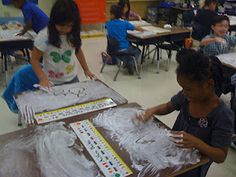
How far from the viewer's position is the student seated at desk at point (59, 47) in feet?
5.73

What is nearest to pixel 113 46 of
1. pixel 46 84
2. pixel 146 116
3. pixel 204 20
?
pixel 204 20

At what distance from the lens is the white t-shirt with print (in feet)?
6.21

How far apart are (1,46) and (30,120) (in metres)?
2.17

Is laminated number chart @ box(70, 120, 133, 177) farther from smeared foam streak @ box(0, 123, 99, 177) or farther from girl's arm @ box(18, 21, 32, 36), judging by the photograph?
girl's arm @ box(18, 21, 32, 36)

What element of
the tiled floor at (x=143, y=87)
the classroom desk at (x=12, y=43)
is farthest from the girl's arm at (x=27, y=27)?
the tiled floor at (x=143, y=87)

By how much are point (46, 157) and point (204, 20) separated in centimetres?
394

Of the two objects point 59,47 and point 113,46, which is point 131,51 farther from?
point 59,47

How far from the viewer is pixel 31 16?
336cm

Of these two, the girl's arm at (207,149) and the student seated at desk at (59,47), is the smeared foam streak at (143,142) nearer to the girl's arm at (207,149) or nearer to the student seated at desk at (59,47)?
the girl's arm at (207,149)

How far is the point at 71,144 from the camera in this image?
4.00 feet

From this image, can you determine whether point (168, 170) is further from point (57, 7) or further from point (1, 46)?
point (1, 46)

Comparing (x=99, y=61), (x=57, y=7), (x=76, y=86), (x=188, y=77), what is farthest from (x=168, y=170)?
(x=99, y=61)

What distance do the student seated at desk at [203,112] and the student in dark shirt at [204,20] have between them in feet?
11.3

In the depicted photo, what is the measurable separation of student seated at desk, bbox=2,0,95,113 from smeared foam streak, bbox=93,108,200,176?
0.62m
